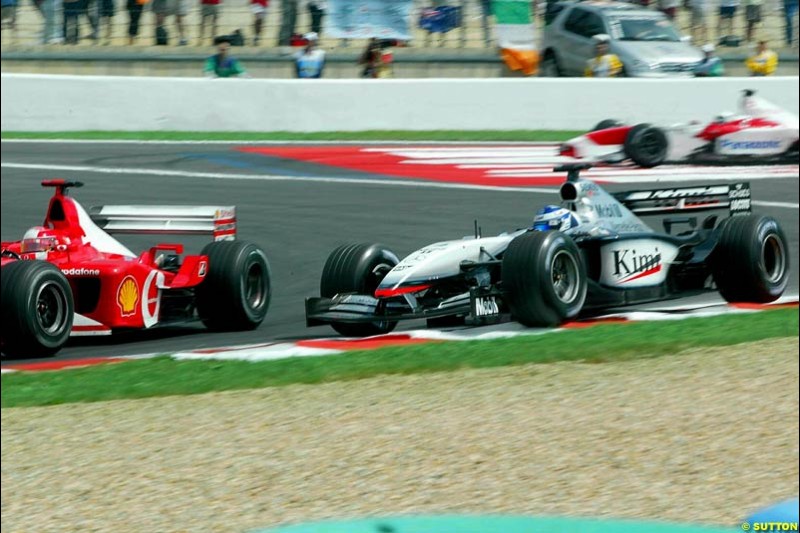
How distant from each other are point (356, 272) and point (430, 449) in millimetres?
4365

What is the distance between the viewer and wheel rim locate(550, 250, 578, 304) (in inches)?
83.7

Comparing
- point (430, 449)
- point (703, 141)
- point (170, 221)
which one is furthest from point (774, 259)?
point (430, 449)

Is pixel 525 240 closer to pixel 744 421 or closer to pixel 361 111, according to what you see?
pixel 361 111

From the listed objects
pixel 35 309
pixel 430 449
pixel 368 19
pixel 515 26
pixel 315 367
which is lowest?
pixel 430 449

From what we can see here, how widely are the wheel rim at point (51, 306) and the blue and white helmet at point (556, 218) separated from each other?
0.78 m

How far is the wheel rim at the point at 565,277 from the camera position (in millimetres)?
2125

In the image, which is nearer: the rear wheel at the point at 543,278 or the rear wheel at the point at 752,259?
the rear wheel at the point at 543,278

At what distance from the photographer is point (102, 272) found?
2846 millimetres

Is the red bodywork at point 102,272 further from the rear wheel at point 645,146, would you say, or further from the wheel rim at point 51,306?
the rear wheel at point 645,146

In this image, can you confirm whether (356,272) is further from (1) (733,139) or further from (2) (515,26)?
(1) (733,139)

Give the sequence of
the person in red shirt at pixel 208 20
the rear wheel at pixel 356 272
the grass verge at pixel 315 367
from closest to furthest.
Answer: the rear wheel at pixel 356 272 → the person in red shirt at pixel 208 20 → the grass verge at pixel 315 367

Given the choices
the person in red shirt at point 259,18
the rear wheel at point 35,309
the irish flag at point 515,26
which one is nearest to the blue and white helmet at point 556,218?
the irish flag at point 515,26

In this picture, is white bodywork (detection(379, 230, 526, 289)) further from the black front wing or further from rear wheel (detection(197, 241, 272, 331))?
rear wheel (detection(197, 241, 272, 331))

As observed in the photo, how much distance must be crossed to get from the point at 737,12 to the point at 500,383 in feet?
17.6
